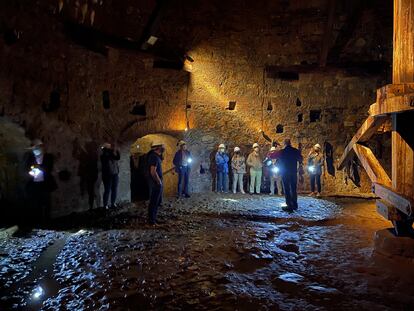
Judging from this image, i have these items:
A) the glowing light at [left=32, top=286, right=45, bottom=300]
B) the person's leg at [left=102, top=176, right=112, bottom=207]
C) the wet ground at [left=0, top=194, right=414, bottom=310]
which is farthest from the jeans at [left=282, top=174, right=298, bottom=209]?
the glowing light at [left=32, top=286, right=45, bottom=300]

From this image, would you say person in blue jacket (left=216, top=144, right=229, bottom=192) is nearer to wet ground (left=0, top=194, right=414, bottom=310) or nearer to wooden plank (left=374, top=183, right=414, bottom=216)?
wet ground (left=0, top=194, right=414, bottom=310)

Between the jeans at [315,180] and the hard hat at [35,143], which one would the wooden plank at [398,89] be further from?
the hard hat at [35,143]

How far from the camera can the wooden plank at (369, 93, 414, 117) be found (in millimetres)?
3541

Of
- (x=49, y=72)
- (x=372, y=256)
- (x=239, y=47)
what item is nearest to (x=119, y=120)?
(x=49, y=72)

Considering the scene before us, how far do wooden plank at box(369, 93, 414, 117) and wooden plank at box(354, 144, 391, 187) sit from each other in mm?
1133

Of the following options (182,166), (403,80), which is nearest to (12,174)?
(182,166)

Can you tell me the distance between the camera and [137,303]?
305 cm

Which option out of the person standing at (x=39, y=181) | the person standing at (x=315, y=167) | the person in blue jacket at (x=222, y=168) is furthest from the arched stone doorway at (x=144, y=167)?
the person standing at (x=315, y=167)

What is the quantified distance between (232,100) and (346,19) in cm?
412

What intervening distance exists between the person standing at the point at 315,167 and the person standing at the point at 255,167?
146 cm

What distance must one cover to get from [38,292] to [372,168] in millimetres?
4823

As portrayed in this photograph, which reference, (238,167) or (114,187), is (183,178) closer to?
(238,167)

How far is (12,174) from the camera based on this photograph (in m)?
6.70

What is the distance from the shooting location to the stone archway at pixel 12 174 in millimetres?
6431
